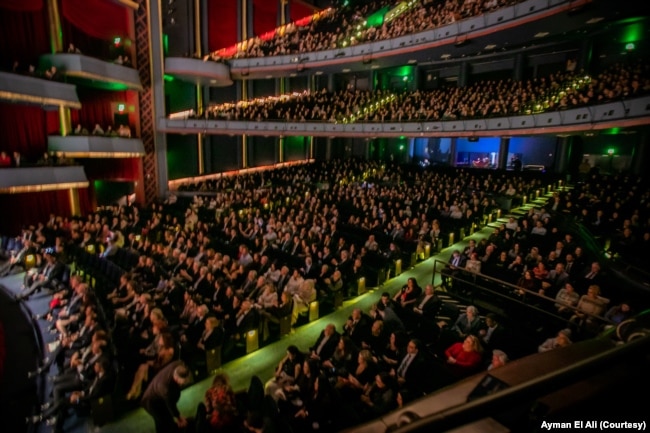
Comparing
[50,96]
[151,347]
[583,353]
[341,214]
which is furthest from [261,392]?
[50,96]

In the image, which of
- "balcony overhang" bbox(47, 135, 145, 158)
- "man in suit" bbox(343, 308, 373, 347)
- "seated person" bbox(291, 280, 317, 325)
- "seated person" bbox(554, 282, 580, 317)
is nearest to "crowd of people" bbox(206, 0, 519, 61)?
"balcony overhang" bbox(47, 135, 145, 158)

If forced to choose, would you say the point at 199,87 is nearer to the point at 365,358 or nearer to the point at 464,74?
the point at 464,74

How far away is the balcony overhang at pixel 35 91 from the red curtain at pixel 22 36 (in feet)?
2.97

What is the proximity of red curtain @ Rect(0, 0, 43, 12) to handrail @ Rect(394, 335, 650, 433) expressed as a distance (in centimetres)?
1582

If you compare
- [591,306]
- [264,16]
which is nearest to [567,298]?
[591,306]

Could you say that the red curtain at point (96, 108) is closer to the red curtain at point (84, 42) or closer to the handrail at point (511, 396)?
the red curtain at point (84, 42)

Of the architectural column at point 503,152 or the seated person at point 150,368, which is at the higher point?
the architectural column at point 503,152

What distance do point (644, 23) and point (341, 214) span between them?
12275 millimetres

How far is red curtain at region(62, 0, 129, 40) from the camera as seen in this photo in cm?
1367

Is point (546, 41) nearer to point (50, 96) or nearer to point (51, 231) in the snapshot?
point (50, 96)

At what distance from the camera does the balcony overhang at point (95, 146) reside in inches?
519

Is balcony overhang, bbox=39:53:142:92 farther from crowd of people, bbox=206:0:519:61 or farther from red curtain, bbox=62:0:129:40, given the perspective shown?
crowd of people, bbox=206:0:519:61

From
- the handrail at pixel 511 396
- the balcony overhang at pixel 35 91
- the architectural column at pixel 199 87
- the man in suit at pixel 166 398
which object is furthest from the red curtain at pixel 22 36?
the handrail at pixel 511 396

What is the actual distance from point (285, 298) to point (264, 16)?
72.4ft
